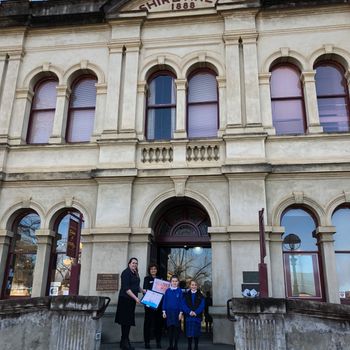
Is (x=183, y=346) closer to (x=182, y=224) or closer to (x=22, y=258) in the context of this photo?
(x=182, y=224)

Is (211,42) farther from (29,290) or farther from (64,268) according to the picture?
(29,290)

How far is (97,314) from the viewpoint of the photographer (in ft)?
25.5

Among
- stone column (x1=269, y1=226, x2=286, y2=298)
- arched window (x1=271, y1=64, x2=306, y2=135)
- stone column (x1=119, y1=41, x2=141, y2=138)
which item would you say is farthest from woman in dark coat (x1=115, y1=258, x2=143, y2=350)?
arched window (x1=271, y1=64, x2=306, y2=135)

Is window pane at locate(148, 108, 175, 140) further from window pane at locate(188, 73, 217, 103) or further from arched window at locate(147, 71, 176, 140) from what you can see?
window pane at locate(188, 73, 217, 103)

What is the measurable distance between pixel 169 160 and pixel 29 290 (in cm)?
539

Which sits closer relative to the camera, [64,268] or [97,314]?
[97,314]

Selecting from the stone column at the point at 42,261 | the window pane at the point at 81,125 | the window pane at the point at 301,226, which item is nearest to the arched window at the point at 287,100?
the window pane at the point at 301,226

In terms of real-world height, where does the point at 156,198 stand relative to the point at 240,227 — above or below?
above

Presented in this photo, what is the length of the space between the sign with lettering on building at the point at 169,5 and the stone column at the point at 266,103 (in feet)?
10.1

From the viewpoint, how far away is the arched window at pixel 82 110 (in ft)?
42.7

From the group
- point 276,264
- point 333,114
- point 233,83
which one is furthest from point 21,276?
point 333,114

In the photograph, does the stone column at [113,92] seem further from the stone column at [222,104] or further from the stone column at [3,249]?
the stone column at [3,249]

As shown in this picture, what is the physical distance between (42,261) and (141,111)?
5.18 m

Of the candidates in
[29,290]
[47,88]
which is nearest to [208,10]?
[47,88]
